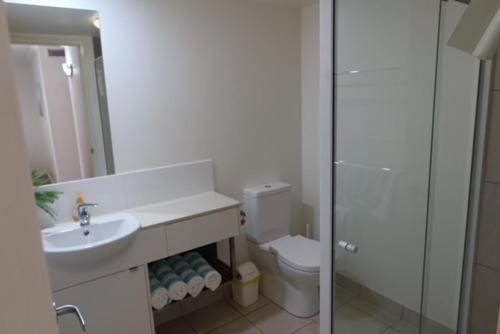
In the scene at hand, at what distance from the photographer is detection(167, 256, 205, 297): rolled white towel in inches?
81.5

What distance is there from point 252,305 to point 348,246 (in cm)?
110

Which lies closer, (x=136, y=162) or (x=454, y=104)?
(x=454, y=104)

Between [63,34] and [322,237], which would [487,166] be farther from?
[63,34]

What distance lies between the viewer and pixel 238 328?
91.1 inches

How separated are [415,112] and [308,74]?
49.9 inches

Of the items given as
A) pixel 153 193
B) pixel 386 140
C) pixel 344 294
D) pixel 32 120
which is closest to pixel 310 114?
pixel 386 140

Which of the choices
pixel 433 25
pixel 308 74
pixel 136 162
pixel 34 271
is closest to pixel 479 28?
pixel 34 271

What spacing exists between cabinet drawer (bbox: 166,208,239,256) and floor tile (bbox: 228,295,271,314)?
679 mm

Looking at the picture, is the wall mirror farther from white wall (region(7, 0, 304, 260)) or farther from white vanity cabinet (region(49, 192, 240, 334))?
white vanity cabinet (region(49, 192, 240, 334))

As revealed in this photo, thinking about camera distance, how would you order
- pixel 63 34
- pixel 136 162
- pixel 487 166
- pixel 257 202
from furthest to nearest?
pixel 257 202, pixel 136 162, pixel 63 34, pixel 487 166

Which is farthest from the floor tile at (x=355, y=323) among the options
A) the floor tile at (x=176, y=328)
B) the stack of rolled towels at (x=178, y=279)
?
the floor tile at (x=176, y=328)

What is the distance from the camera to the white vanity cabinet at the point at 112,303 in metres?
1.67

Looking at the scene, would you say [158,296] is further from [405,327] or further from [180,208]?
[405,327]

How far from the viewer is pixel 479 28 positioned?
714mm
